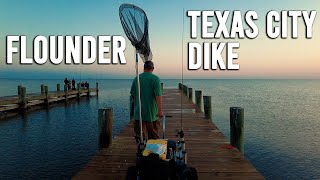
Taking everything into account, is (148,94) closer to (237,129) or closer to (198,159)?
(198,159)

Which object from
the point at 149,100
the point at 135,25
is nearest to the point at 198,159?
the point at 149,100

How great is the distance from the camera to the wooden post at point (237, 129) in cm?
893

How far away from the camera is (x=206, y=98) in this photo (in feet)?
52.3

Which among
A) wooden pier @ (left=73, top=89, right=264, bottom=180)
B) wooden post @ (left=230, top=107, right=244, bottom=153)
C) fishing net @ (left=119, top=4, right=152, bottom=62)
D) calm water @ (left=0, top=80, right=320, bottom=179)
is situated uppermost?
fishing net @ (left=119, top=4, right=152, bottom=62)

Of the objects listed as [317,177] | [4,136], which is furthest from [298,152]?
[4,136]

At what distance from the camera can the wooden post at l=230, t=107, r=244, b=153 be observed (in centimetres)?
893

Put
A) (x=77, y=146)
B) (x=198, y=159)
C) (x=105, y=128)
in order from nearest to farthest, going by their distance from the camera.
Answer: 1. (x=198, y=159)
2. (x=105, y=128)
3. (x=77, y=146)

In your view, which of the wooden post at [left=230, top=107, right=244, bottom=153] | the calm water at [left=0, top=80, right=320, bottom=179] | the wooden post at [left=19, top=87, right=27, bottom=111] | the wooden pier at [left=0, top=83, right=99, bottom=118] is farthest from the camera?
the wooden post at [left=19, top=87, right=27, bottom=111]

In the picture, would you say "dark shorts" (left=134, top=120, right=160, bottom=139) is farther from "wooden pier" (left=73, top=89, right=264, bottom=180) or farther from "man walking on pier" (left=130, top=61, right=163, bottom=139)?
"wooden pier" (left=73, top=89, right=264, bottom=180)

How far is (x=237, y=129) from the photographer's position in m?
9.12

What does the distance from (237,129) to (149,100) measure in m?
3.92

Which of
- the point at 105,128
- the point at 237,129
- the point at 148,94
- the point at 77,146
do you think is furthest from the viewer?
the point at 77,146

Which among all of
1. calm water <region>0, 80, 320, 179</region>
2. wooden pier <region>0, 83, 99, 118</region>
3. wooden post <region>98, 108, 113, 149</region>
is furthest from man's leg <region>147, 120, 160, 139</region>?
wooden pier <region>0, 83, 99, 118</region>

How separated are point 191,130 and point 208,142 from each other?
2270mm
